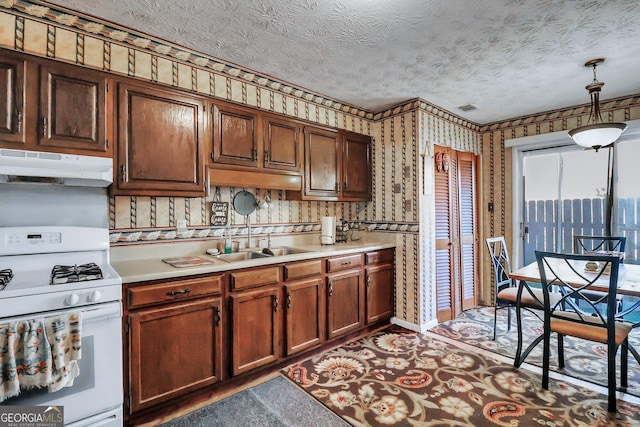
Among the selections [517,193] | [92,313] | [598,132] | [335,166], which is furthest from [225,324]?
[517,193]

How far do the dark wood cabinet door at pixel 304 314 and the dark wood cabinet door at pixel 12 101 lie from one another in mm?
1924

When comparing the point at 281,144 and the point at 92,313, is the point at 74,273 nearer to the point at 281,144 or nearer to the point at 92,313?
the point at 92,313

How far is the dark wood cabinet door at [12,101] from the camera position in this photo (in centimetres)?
166

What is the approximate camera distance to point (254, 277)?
230 cm

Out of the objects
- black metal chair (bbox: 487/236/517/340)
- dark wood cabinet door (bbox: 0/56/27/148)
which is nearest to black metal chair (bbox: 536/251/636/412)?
black metal chair (bbox: 487/236/517/340)

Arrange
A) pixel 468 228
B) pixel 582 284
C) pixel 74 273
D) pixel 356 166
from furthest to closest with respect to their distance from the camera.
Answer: pixel 468 228, pixel 356 166, pixel 582 284, pixel 74 273

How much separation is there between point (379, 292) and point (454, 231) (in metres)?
1.26

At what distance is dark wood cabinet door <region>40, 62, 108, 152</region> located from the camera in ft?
5.79

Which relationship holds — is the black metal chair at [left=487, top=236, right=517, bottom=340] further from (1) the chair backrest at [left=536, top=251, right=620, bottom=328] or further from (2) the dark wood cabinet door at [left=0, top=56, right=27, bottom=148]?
(2) the dark wood cabinet door at [left=0, top=56, right=27, bottom=148]

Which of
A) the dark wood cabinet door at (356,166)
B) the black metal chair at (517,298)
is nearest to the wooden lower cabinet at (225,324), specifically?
the dark wood cabinet door at (356,166)

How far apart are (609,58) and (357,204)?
2.64m

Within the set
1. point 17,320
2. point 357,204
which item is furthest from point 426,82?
point 17,320

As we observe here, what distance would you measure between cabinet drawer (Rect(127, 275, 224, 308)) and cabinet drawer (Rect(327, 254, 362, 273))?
1071 mm

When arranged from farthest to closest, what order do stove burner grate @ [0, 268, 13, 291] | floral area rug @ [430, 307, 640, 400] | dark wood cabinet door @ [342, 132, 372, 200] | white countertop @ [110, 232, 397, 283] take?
dark wood cabinet door @ [342, 132, 372, 200], floral area rug @ [430, 307, 640, 400], white countertop @ [110, 232, 397, 283], stove burner grate @ [0, 268, 13, 291]
